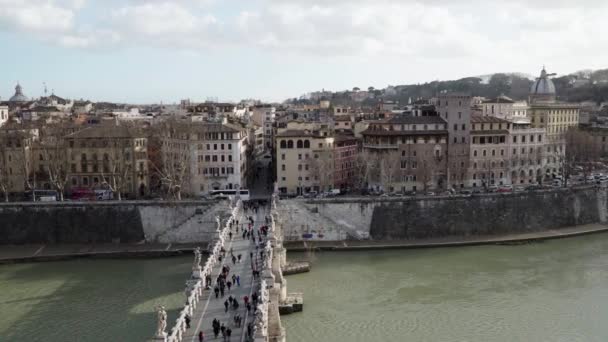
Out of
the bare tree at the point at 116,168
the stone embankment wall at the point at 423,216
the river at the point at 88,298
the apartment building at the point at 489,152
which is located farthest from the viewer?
the apartment building at the point at 489,152

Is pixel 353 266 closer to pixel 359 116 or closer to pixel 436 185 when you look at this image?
pixel 436 185

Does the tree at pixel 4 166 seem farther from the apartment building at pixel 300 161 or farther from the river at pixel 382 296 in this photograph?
the apartment building at pixel 300 161

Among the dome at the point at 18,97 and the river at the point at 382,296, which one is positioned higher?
the dome at the point at 18,97

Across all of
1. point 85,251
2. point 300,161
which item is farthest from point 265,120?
point 85,251

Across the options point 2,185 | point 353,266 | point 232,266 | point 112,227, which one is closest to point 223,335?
point 232,266

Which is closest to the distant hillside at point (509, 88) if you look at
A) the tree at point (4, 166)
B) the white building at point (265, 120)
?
the white building at point (265, 120)

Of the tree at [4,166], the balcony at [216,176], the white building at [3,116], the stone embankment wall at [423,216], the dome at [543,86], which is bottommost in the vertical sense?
the stone embankment wall at [423,216]

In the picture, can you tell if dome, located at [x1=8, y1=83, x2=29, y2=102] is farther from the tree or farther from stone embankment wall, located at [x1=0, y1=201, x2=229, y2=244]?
stone embankment wall, located at [x1=0, y1=201, x2=229, y2=244]
